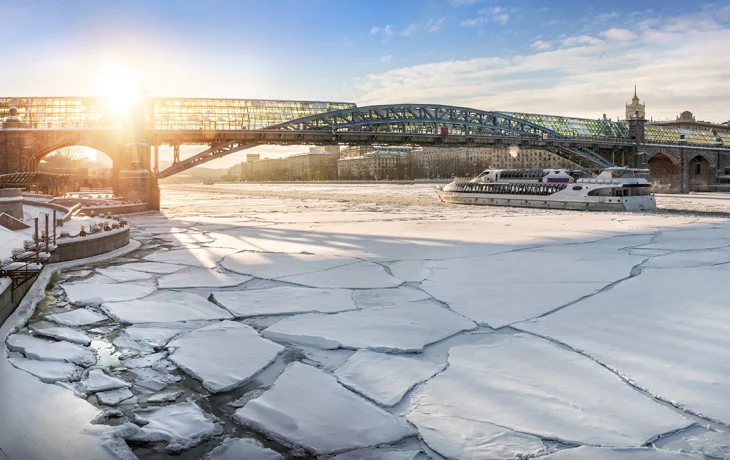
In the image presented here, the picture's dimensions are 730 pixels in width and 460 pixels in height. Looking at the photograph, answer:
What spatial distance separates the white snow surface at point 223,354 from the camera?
4.32m

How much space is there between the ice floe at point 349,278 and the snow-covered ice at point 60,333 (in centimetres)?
301

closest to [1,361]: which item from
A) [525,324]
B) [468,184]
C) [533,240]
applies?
[525,324]

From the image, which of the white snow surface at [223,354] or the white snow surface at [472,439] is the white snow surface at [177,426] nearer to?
the white snow surface at [223,354]

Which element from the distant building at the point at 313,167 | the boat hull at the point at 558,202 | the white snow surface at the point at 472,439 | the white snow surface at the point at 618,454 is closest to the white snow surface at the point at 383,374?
the white snow surface at the point at 472,439

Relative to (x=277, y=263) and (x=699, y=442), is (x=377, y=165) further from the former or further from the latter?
(x=699, y=442)

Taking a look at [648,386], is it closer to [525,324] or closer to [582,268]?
[525,324]

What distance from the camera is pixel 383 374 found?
4367 millimetres

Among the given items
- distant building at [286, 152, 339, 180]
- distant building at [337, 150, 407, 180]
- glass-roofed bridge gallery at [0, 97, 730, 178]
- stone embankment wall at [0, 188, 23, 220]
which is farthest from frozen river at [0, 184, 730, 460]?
distant building at [286, 152, 339, 180]

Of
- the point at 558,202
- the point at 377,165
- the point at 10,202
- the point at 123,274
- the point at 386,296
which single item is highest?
the point at 377,165

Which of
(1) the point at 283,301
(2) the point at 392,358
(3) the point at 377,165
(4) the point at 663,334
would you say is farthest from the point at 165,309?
(3) the point at 377,165

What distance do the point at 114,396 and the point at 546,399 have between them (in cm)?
292

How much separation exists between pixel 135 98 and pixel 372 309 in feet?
73.4

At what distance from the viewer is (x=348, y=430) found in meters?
3.46

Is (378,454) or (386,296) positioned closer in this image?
(378,454)
